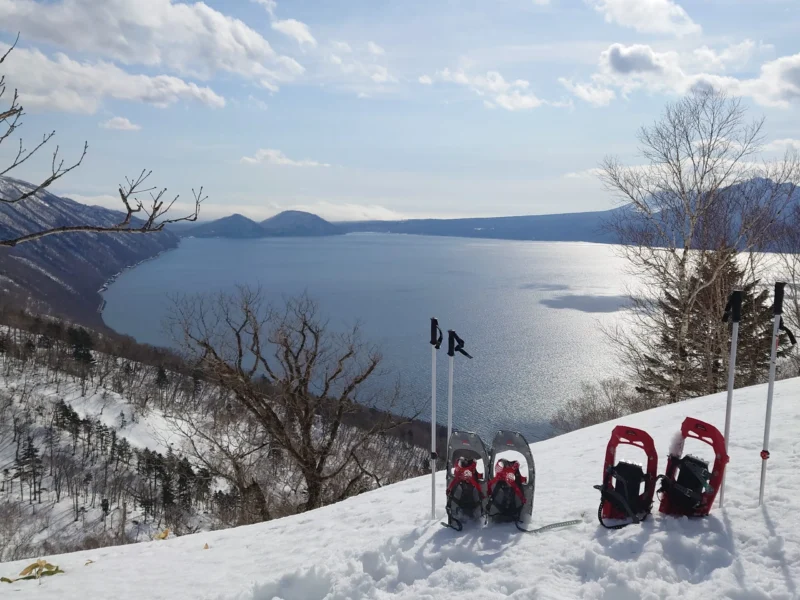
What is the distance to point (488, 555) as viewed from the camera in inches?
189

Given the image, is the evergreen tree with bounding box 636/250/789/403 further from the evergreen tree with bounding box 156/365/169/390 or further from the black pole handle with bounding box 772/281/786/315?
the evergreen tree with bounding box 156/365/169/390

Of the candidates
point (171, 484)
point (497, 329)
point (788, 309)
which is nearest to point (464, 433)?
point (788, 309)

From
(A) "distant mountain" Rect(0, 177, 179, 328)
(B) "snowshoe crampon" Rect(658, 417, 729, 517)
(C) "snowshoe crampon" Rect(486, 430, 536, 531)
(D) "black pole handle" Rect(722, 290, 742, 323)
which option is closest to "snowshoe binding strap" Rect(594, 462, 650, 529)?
(B) "snowshoe crampon" Rect(658, 417, 729, 517)

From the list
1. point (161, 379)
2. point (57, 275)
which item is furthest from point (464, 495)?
point (57, 275)

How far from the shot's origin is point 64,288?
160 m

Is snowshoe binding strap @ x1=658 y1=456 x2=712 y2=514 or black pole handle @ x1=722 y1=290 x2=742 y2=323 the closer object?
snowshoe binding strap @ x1=658 y1=456 x2=712 y2=514

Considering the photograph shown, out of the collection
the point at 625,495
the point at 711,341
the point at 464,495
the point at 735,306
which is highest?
the point at 735,306

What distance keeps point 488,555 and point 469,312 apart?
69.2 metres

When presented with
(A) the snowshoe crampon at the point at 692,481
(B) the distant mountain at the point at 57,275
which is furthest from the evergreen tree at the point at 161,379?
(A) the snowshoe crampon at the point at 692,481

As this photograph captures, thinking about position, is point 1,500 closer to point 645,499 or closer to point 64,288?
point 645,499

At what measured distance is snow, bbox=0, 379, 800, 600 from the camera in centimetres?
416

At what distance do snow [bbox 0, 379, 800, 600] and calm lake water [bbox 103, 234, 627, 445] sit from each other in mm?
24005

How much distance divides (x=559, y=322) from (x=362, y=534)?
214 feet

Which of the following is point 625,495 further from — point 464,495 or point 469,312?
point 469,312
